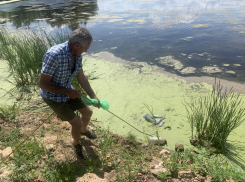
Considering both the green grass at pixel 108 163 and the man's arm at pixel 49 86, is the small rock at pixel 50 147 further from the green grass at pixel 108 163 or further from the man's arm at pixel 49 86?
the man's arm at pixel 49 86

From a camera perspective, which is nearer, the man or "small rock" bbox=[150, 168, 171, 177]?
the man

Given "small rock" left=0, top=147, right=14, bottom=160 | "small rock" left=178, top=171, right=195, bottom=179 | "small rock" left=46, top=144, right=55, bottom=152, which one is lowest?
"small rock" left=178, top=171, right=195, bottom=179

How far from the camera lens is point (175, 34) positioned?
5922 millimetres

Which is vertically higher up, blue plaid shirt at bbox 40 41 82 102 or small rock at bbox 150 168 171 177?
blue plaid shirt at bbox 40 41 82 102

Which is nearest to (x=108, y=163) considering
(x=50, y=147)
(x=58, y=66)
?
(x=50, y=147)

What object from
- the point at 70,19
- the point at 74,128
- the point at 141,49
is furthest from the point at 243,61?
the point at 70,19

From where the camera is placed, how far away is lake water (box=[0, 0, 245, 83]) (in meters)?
4.15

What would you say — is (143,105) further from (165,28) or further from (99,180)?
(165,28)

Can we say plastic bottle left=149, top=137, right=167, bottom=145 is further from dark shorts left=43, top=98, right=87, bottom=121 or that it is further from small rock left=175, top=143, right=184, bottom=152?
dark shorts left=43, top=98, right=87, bottom=121

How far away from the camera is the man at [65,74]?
1529 mm

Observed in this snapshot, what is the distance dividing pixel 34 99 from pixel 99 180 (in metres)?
2.02

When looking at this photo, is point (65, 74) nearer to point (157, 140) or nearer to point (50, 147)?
point (50, 147)

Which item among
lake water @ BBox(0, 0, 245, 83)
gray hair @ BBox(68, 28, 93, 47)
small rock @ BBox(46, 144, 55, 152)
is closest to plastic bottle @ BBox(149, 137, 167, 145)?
small rock @ BBox(46, 144, 55, 152)

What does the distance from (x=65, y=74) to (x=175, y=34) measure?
5.02 meters
